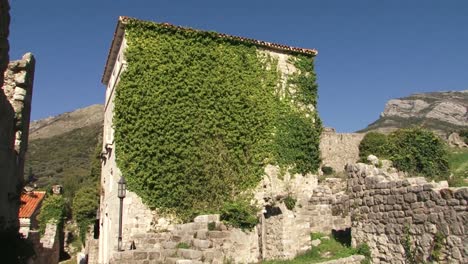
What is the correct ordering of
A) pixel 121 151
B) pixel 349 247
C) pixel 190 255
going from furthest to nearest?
pixel 121 151
pixel 349 247
pixel 190 255

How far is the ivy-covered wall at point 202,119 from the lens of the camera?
62.7ft

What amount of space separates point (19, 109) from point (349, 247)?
944 centimetres

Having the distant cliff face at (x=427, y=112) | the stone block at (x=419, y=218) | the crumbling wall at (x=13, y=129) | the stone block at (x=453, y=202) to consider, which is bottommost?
the stone block at (x=419, y=218)

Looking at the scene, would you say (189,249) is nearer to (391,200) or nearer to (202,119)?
(391,200)

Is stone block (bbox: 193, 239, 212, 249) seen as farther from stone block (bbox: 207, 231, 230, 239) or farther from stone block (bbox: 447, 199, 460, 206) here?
stone block (bbox: 447, 199, 460, 206)

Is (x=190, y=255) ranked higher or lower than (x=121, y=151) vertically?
→ lower

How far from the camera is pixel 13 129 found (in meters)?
9.03

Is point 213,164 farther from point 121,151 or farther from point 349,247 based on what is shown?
point 349,247

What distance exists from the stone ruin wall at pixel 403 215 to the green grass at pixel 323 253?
539mm

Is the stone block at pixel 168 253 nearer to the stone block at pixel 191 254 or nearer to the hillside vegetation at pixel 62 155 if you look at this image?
the stone block at pixel 191 254

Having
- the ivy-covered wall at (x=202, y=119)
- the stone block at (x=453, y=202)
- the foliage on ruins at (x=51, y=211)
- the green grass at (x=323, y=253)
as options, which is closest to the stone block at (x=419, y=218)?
the stone block at (x=453, y=202)

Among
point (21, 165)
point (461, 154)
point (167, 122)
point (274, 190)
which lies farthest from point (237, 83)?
point (461, 154)

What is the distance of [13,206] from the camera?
9258mm

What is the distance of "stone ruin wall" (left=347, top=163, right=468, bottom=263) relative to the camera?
9484 mm
